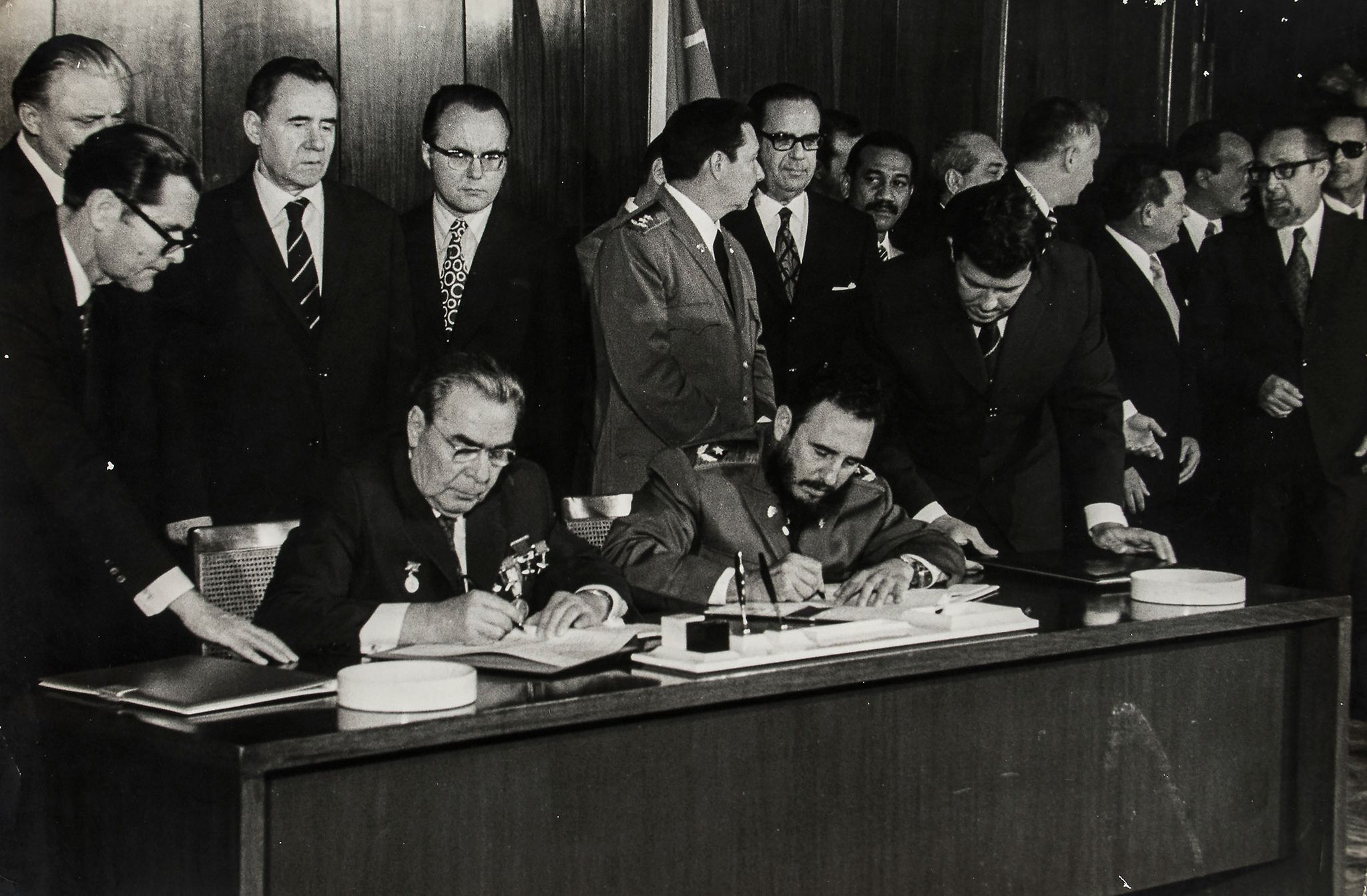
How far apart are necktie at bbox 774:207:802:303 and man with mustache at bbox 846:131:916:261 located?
1.11 feet

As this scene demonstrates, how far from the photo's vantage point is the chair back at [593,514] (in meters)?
3.07

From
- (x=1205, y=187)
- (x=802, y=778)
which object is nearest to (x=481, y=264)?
(x=802, y=778)

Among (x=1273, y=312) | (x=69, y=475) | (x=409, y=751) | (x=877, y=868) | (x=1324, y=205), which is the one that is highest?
(x=1324, y=205)

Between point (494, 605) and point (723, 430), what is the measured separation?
4.91ft

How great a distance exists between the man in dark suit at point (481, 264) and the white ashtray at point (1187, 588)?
155cm

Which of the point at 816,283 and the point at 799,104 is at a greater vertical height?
the point at 799,104

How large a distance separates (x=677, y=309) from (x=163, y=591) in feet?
5.16

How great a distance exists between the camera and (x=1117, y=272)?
4.43 metres

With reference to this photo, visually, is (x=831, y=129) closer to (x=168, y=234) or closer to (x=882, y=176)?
(x=882, y=176)

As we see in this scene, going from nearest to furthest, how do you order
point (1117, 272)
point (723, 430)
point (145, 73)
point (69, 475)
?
point (69, 475)
point (145, 73)
point (723, 430)
point (1117, 272)

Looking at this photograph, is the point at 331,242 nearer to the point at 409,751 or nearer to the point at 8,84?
the point at 8,84

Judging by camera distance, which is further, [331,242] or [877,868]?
[331,242]

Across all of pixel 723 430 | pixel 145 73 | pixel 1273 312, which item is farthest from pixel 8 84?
pixel 1273 312

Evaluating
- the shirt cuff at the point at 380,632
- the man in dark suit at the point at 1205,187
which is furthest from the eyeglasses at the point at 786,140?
the shirt cuff at the point at 380,632
